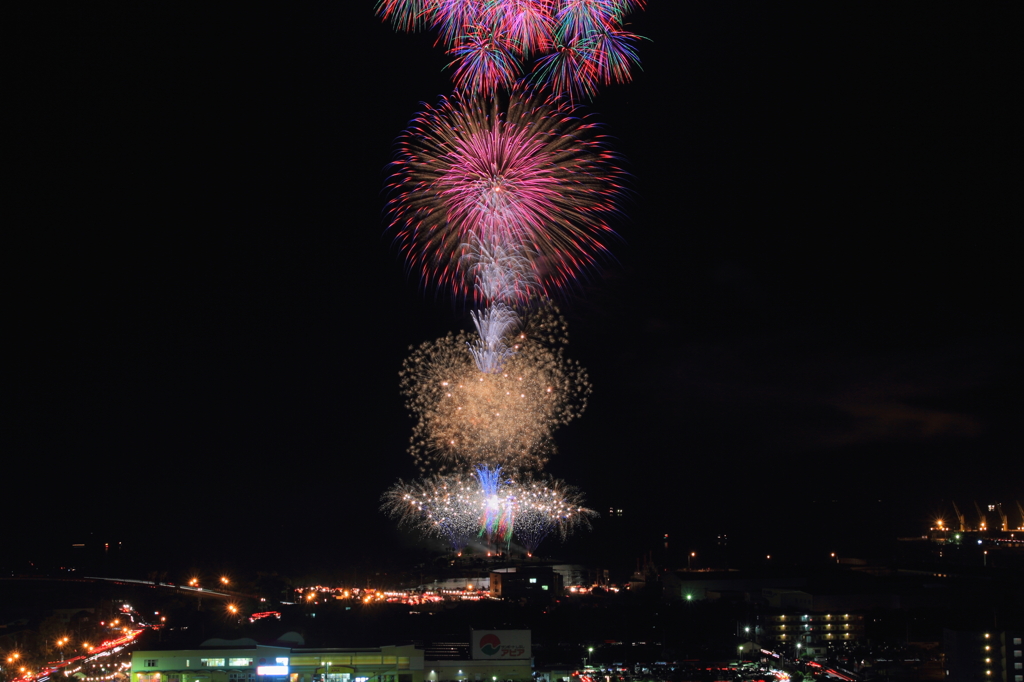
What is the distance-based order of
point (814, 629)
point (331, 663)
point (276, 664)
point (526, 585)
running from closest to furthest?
point (276, 664)
point (331, 663)
point (814, 629)
point (526, 585)

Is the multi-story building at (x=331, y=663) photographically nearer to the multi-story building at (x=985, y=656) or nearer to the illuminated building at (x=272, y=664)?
the illuminated building at (x=272, y=664)

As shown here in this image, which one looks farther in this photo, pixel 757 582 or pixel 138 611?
pixel 757 582

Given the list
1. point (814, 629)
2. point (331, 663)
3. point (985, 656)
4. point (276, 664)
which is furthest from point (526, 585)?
point (985, 656)

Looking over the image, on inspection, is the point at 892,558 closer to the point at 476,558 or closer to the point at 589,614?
the point at 476,558

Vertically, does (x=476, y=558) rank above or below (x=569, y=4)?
below

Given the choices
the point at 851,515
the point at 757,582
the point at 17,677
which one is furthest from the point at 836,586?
the point at 851,515

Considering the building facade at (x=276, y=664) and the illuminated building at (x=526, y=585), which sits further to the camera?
the illuminated building at (x=526, y=585)

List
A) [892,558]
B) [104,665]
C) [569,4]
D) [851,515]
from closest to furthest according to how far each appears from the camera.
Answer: [569,4], [104,665], [892,558], [851,515]

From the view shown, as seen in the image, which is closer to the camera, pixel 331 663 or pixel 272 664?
pixel 272 664

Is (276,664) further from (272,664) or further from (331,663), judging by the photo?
(331,663)

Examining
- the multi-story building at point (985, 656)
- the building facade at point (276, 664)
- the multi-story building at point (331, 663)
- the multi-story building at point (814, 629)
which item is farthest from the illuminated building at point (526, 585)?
the multi-story building at point (985, 656)

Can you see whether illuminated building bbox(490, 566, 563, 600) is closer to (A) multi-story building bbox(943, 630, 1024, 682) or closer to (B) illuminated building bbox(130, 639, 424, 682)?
(B) illuminated building bbox(130, 639, 424, 682)
